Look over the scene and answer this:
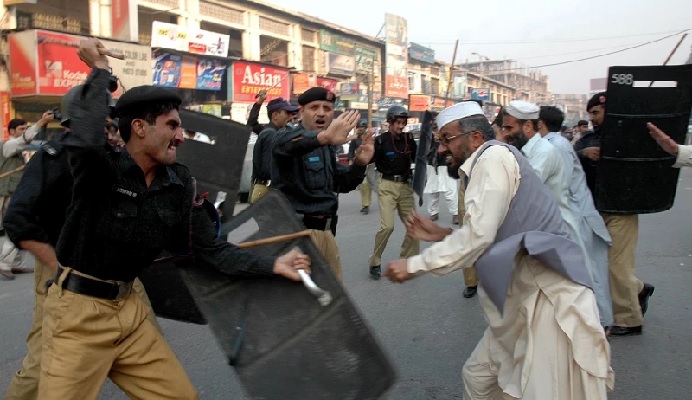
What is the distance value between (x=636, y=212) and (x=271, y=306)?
3.35 m

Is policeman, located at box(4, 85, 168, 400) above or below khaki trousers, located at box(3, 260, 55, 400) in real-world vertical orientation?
above

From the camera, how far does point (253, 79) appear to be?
88.3 ft

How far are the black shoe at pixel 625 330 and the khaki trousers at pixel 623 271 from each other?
0.10ft

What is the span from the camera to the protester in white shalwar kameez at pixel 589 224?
4367 mm

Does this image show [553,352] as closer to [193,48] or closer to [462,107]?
[462,107]

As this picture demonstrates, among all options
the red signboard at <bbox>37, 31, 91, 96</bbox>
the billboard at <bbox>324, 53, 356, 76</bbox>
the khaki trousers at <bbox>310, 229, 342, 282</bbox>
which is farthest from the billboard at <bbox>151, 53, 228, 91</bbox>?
the khaki trousers at <bbox>310, 229, 342, 282</bbox>

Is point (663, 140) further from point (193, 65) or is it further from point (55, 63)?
point (193, 65)

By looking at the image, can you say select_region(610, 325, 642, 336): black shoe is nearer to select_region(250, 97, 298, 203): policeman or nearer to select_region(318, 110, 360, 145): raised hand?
select_region(318, 110, 360, 145): raised hand

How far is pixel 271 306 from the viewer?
2.46 metres

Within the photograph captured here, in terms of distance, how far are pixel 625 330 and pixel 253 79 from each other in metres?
23.9

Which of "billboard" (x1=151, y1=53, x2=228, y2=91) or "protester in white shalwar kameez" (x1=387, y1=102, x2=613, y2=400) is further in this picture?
"billboard" (x1=151, y1=53, x2=228, y2=91)

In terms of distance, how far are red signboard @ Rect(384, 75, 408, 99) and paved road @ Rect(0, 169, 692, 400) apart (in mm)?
37914

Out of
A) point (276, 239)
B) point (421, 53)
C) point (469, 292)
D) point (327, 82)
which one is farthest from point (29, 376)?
point (421, 53)

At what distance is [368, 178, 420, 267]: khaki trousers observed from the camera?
21.9 feet
